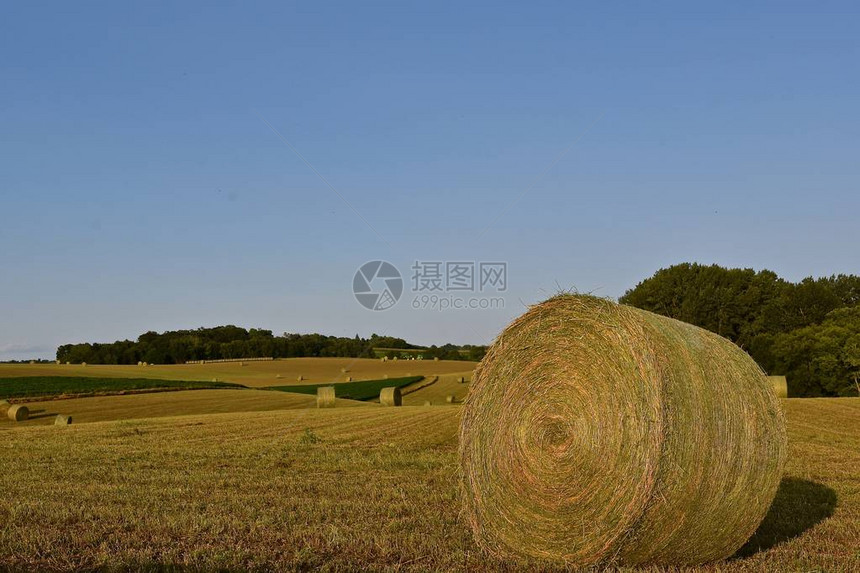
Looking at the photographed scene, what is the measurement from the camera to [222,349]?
84.5m

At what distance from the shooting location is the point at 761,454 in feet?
24.5

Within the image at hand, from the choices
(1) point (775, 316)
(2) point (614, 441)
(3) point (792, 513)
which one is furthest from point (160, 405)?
(1) point (775, 316)

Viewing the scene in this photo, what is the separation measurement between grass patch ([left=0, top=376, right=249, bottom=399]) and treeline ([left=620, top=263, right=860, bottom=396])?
33.9 metres

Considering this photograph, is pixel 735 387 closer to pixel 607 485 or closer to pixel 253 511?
pixel 607 485

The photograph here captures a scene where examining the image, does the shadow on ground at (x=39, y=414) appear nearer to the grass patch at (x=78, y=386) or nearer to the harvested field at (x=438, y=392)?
the grass patch at (x=78, y=386)

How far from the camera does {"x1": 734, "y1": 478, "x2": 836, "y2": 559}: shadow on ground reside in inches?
314

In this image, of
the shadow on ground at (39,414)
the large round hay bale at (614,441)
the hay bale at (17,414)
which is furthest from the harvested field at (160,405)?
the large round hay bale at (614,441)

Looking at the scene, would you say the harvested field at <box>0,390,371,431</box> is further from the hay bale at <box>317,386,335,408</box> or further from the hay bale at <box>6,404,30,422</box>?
the hay bale at <box>317,386,335,408</box>

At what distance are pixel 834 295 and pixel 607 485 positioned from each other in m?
61.5

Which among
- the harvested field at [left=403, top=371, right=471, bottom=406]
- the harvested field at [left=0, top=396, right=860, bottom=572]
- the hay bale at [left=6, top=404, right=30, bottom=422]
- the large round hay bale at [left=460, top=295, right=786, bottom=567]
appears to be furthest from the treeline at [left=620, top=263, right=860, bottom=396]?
the large round hay bale at [left=460, top=295, right=786, bottom=567]

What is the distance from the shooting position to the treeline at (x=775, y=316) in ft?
175

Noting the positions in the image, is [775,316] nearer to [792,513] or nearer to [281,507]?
[792,513]

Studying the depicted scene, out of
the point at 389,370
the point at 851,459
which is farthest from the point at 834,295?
the point at 851,459

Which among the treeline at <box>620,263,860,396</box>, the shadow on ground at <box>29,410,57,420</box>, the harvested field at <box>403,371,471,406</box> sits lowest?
the shadow on ground at <box>29,410,57,420</box>
